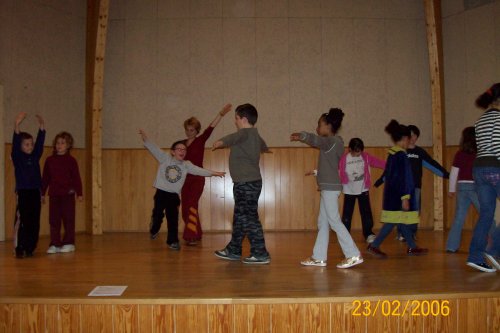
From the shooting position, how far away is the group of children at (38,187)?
18.2 feet

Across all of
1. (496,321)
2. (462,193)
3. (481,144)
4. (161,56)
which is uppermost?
(161,56)

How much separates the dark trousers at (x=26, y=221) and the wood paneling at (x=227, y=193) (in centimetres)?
265

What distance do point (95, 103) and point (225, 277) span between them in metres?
4.93

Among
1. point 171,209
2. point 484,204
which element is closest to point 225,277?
point 171,209

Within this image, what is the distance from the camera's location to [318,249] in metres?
4.76

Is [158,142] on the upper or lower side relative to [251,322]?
upper

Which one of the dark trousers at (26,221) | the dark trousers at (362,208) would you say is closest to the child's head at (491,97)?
the dark trousers at (362,208)

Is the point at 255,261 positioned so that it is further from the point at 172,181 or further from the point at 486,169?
the point at 486,169

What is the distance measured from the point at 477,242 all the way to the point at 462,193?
1.14m

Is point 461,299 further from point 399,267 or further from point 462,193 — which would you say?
point 462,193

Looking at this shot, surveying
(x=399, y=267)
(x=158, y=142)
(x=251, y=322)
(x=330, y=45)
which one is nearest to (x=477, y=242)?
(x=399, y=267)

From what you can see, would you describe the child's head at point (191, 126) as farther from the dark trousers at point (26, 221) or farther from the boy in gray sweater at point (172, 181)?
the dark trousers at point (26, 221)

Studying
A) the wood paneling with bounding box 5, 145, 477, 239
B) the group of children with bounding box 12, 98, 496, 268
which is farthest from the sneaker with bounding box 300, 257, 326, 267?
the wood paneling with bounding box 5, 145, 477, 239

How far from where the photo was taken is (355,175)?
6.59 meters
